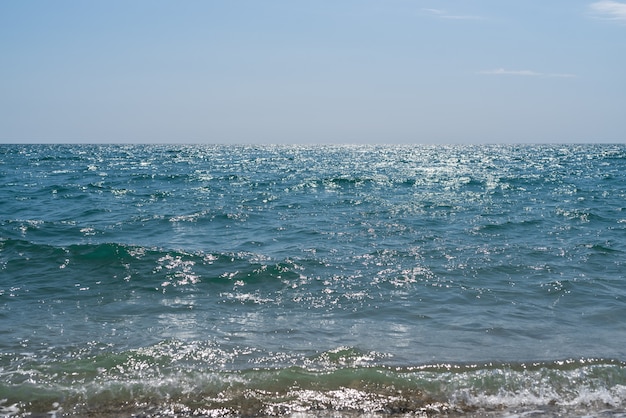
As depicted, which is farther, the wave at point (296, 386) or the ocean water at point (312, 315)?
the ocean water at point (312, 315)

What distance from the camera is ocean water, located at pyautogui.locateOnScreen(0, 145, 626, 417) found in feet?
23.3

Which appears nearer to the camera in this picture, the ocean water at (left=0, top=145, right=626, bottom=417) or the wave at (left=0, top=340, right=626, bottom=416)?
the wave at (left=0, top=340, right=626, bottom=416)

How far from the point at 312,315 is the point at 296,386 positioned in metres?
2.93

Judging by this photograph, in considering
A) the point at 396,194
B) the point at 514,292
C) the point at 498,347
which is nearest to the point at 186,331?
the point at 498,347

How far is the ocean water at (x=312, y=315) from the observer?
7109 mm

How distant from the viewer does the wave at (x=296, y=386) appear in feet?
22.4

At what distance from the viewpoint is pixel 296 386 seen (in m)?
7.35

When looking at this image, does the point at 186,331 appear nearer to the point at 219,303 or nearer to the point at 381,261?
the point at 219,303

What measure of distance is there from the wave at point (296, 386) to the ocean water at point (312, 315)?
3 cm

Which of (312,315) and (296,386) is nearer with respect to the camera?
(296,386)

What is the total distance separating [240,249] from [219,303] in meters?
4.92

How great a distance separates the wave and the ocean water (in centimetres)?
3

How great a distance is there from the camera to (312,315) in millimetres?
10242

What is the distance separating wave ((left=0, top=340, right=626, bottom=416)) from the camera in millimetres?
6836
